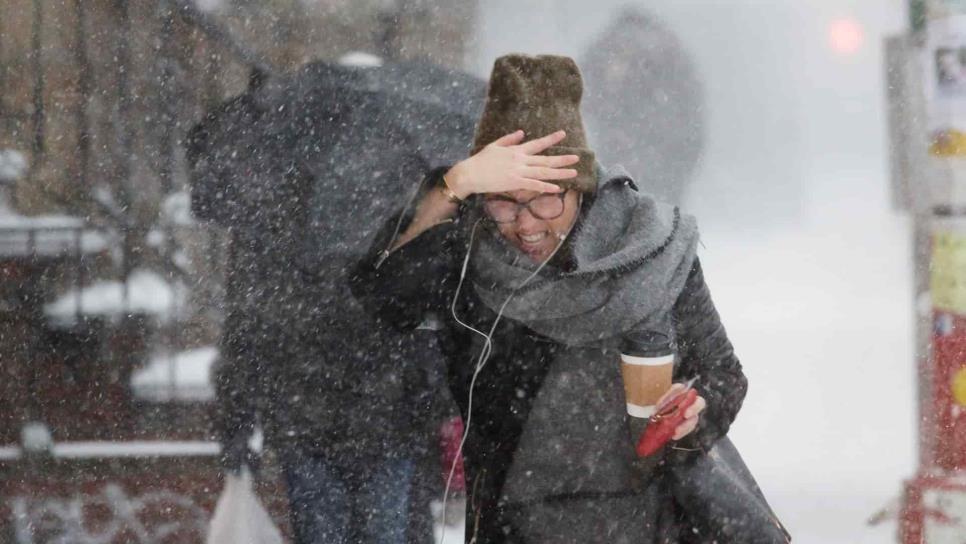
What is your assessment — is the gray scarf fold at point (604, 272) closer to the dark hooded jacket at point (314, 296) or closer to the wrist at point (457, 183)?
the wrist at point (457, 183)

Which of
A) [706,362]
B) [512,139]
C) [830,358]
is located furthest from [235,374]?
[830,358]

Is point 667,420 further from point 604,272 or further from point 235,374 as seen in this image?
point 235,374

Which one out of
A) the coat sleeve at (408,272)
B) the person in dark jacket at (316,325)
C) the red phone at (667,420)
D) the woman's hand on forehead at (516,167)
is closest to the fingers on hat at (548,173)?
the woman's hand on forehead at (516,167)

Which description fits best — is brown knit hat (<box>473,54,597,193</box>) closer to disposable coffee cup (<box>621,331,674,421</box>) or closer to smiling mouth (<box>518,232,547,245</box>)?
smiling mouth (<box>518,232,547,245</box>)

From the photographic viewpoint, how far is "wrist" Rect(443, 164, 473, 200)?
7.14 feet

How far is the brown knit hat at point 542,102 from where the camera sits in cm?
215

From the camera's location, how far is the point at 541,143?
83.7 inches

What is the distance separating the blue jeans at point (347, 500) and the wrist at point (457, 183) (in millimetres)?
1148

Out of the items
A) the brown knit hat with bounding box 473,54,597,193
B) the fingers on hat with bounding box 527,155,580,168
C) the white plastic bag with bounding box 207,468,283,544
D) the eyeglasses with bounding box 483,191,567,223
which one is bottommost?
the white plastic bag with bounding box 207,468,283,544

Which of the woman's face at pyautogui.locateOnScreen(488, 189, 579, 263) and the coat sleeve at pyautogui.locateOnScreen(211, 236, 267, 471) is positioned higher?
the woman's face at pyautogui.locateOnScreen(488, 189, 579, 263)

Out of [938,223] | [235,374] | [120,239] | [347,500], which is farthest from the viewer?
[120,239]

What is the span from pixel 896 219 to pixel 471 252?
1.86 metres

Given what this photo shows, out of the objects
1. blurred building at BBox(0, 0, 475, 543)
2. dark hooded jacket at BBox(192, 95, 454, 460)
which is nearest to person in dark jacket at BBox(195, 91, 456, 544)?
dark hooded jacket at BBox(192, 95, 454, 460)

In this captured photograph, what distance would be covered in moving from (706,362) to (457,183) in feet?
2.29
